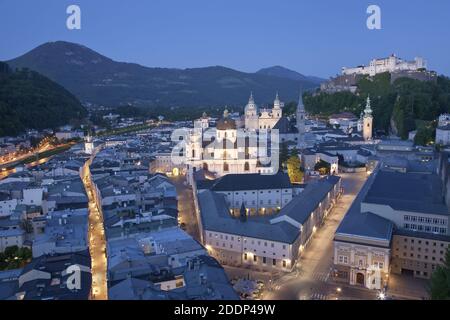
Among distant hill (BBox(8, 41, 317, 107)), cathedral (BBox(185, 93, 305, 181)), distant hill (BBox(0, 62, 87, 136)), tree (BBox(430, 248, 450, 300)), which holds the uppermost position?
distant hill (BBox(8, 41, 317, 107))

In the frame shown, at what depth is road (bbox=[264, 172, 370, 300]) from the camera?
1575cm

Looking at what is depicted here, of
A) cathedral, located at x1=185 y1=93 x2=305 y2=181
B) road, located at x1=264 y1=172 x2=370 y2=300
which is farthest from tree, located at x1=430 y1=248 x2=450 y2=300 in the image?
cathedral, located at x1=185 y1=93 x2=305 y2=181

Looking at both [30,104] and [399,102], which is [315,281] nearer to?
[399,102]

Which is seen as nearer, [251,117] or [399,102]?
[399,102]

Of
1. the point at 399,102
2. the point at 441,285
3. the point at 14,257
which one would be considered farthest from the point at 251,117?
the point at 441,285

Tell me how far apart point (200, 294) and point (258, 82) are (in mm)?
185019

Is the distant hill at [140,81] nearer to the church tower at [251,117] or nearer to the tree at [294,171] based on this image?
the church tower at [251,117]

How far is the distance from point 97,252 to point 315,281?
1068 cm

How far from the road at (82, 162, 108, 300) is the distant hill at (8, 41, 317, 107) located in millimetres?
119351

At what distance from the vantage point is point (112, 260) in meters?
16.0

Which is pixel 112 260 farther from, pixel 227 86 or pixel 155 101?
pixel 227 86

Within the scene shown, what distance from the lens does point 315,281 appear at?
667 inches

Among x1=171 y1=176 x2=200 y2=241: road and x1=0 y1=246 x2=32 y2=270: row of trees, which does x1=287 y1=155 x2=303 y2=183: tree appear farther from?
x1=0 y1=246 x2=32 y2=270: row of trees

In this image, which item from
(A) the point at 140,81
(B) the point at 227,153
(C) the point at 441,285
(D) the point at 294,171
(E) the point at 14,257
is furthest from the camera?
(A) the point at 140,81
